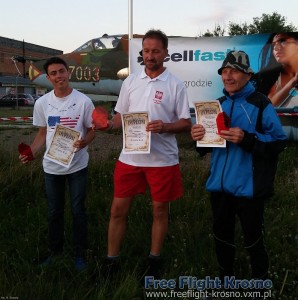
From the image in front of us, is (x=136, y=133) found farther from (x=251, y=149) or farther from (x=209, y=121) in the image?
(x=251, y=149)

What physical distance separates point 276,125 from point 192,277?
1.40 metres

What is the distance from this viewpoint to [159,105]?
3.11 metres

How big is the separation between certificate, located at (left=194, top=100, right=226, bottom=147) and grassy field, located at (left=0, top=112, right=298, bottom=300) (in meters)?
1.13

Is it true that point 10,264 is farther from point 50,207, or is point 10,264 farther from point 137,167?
point 137,167

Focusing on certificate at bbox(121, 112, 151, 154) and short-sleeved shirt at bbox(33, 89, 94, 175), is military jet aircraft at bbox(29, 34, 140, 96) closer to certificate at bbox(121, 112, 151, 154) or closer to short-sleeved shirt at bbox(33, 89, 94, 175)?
short-sleeved shirt at bbox(33, 89, 94, 175)

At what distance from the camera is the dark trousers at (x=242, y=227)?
2.76 meters

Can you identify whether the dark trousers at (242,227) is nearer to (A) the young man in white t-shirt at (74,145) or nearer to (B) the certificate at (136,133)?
(B) the certificate at (136,133)

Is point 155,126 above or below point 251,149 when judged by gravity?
above

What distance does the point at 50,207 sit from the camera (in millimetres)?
3482

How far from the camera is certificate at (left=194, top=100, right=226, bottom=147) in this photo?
2775 millimetres

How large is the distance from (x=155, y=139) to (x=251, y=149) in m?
0.84

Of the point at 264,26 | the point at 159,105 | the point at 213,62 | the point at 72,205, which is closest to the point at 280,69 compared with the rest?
the point at 213,62

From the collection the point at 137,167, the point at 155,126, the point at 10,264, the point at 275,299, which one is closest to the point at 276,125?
the point at 155,126

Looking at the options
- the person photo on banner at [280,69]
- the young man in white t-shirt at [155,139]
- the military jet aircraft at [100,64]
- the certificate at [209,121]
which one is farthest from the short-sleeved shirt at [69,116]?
the military jet aircraft at [100,64]
